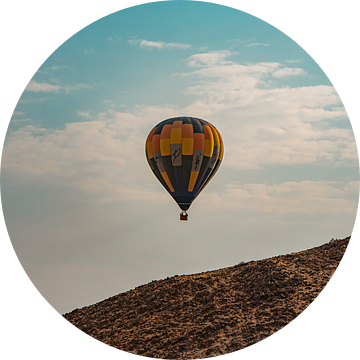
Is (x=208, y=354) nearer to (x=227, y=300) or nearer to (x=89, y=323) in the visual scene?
(x=227, y=300)

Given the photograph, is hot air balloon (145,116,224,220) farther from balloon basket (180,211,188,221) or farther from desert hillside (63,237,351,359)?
desert hillside (63,237,351,359)

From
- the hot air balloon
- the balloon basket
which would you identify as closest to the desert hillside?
the balloon basket

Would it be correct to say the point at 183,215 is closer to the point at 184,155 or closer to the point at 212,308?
the point at 184,155

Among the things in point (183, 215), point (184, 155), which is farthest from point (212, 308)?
point (184, 155)

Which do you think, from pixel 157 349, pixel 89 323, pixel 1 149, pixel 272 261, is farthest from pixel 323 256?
pixel 1 149

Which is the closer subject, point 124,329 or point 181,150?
point 124,329

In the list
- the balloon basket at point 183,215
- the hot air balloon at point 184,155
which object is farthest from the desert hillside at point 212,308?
the hot air balloon at point 184,155
